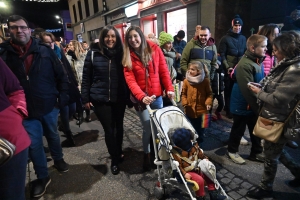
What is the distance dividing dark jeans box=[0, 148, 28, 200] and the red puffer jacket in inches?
55.6

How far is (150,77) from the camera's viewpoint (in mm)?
2760

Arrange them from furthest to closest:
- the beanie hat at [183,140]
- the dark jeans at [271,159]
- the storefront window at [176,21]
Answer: the storefront window at [176,21] → the beanie hat at [183,140] → the dark jeans at [271,159]

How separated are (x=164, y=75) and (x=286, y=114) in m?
1.53

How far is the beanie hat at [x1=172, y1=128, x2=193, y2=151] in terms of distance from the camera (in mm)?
2295

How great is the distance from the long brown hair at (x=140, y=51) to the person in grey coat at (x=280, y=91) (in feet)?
4.42

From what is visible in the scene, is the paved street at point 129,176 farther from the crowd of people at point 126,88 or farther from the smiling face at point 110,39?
the smiling face at point 110,39

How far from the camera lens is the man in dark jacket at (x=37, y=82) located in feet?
7.64

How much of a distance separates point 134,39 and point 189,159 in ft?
5.29

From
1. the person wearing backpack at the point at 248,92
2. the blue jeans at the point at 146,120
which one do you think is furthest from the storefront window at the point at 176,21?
the blue jeans at the point at 146,120

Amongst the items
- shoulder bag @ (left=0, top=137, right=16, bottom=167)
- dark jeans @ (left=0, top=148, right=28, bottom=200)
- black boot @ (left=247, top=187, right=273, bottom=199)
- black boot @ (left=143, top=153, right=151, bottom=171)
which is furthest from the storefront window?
shoulder bag @ (left=0, top=137, right=16, bottom=167)

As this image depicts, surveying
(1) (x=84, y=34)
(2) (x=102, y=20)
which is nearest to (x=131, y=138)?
(2) (x=102, y=20)

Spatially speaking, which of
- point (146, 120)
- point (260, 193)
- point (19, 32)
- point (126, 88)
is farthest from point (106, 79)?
point (260, 193)

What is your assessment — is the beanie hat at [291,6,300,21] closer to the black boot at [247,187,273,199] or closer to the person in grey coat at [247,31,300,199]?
the person in grey coat at [247,31,300,199]

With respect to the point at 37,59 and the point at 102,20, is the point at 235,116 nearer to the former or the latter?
the point at 37,59
